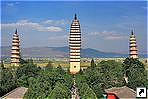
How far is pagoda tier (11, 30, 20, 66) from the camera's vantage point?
4734 centimetres

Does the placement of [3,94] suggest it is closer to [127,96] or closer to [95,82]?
[95,82]

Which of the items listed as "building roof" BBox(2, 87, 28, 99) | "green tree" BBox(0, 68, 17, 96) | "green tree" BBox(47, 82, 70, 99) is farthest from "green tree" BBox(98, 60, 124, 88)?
"green tree" BBox(47, 82, 70, 99)

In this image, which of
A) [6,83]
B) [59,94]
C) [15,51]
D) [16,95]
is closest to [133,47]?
[15,51]

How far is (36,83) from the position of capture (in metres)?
25.3

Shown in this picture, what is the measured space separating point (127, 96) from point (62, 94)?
422 centimetres

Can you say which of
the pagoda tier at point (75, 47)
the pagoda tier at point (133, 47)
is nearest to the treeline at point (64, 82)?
the pagoda tier at point (133, 47)

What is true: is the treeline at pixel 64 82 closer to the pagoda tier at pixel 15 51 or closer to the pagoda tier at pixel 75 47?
the pagoda tier at pixel 15 51

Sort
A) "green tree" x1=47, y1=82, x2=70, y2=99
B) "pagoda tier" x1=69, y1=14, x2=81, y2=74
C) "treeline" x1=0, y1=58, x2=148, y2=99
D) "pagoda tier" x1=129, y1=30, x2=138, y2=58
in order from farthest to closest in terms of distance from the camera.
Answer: "pagoda tier" x1=69, y1=14, x2=81, y2=74 < "pagoda tier" x1=129, y1=30, x2=138, y2=58 < "treeline" x1=0, y1=58, x2=148, y2=99 < "green tree" x1=47, y1=82, x2=70, y2=99

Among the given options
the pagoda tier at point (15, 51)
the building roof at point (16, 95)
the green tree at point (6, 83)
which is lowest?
the building roof at point (16, 95)

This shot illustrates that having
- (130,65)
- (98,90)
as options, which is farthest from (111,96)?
(130,65)

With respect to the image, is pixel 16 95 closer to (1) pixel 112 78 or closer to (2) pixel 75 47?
(1) pixel 112 78

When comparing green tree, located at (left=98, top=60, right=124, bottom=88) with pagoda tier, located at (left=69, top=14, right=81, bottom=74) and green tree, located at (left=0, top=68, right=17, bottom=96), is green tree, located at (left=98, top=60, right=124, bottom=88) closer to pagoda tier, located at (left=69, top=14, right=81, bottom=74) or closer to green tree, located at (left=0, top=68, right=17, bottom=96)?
green tree, located at (left=0, top=68, right=17, bottom=96)

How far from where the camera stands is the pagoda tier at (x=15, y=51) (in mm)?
47344

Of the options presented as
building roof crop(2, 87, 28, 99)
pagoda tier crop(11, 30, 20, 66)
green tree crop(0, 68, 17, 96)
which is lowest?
building roof crop(2, 87, 28, 99)
